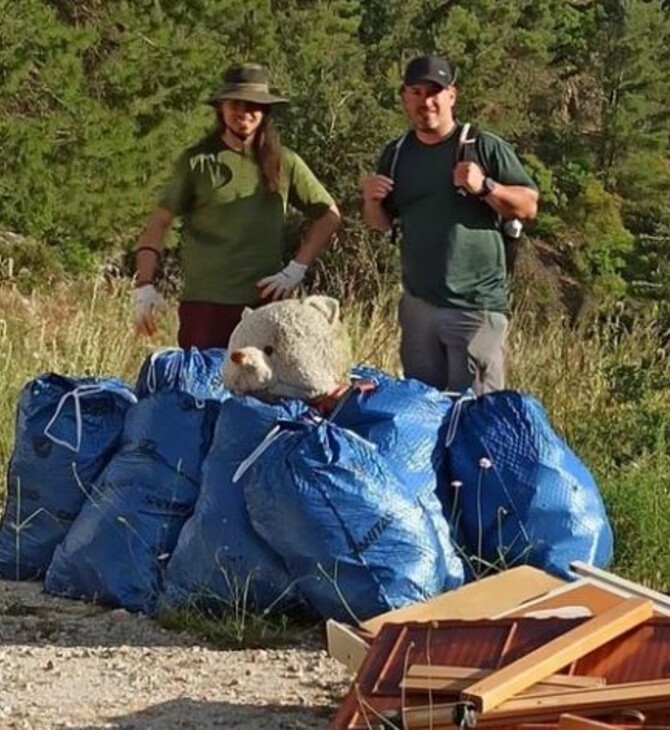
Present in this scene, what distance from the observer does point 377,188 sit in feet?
17.6

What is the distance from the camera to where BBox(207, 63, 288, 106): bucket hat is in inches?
220

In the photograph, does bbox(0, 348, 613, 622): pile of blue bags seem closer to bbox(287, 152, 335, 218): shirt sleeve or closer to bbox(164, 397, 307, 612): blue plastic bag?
bbox(164, 397, 307, 612): blue plastic bag

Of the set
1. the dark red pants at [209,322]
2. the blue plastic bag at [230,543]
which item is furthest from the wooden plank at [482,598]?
the dark red pants at [209,322]

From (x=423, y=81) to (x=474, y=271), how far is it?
66 centimetres

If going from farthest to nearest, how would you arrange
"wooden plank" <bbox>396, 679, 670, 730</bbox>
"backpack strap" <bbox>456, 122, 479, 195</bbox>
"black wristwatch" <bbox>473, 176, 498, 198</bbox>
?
"backpack strap" <bbox>456, 122, 479, 195</bbox>, "black wristwatch" <bbox>473, 176, 498, 198</bbox>, "wooden plank" <bbox>396, 679, 670, 730</bbox>

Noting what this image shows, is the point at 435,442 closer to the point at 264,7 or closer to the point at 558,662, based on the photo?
the point at 558,662

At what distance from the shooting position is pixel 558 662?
329cm

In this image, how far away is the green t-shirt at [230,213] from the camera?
5.64 metres

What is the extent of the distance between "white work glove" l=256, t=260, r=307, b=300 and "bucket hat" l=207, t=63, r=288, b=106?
23.9 inches

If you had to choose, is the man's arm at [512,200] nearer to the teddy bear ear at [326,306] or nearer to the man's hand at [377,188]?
the man's hand at [377,188]

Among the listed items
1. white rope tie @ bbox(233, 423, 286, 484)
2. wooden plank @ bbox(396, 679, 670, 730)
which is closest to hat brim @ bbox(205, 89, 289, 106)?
white rope tie @ bbox(233, 423, 286, 484)

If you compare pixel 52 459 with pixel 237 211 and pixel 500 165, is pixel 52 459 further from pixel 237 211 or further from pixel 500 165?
pixel 500 165

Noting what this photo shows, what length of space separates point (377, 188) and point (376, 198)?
36mm

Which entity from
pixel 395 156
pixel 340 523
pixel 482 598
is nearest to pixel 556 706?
pixel 482 598
